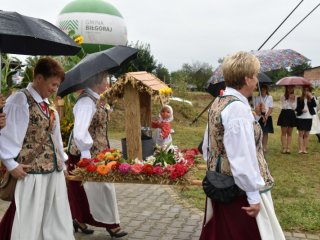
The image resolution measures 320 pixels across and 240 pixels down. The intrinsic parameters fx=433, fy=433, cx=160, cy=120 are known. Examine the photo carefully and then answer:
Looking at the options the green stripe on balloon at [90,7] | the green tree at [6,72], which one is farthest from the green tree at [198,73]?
the green tree at [6,72]

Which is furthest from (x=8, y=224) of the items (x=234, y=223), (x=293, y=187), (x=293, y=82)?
(x=293, y=82)

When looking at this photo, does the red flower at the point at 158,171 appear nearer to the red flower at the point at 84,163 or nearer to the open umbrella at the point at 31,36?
the red flower at the point at 84,163

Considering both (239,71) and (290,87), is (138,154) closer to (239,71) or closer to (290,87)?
(239,71)

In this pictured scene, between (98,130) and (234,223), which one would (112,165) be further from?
(234,223)

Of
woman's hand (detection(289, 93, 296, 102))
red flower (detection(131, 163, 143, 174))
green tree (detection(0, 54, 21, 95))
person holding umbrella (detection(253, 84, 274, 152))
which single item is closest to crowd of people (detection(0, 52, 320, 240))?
red flower (detection(131, 163, 143, 174))

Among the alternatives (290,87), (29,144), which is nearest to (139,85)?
(29,144)

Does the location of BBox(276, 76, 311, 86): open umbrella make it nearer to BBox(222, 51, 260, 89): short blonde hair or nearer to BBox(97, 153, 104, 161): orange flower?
BBox(97, 153, 104, 161): orange flower

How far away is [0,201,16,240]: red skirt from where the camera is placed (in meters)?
3.44

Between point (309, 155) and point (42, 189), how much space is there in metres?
8.58

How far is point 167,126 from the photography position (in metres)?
4.60

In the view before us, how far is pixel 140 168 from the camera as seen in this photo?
3.68 m

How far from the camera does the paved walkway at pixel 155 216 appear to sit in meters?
4.73

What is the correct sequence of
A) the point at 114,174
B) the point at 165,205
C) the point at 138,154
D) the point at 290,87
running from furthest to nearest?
the point at 290,87, the point at 165,205, the point at 138,154, the point at 114,174

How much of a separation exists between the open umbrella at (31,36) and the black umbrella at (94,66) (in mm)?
392
